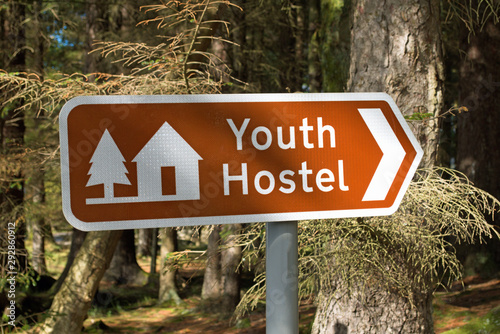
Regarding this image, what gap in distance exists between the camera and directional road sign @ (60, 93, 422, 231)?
1365 mm

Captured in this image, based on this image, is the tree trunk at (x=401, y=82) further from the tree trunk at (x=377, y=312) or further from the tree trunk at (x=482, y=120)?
the tree trunk at (x=482, y=120)

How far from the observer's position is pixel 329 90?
7707 mm

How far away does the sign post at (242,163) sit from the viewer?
1.37 m

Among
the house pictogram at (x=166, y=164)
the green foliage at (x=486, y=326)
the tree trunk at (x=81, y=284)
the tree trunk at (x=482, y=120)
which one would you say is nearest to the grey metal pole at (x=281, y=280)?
the house pictogram at (x=166, y=164)

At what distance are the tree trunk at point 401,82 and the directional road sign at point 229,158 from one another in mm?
2008

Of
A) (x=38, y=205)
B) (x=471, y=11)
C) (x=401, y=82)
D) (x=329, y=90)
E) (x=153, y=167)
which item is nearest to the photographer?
(x=153, y=167)

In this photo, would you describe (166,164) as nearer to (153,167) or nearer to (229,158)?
(153,167)

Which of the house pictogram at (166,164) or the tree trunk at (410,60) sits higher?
the tree trunk at (410,60)

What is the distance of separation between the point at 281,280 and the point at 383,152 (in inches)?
20.8

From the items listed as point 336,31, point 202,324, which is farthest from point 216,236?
point 336,31

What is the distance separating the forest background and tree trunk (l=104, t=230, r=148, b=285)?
2456mm

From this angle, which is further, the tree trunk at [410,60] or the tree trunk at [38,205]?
the tree trunk at [38,205]

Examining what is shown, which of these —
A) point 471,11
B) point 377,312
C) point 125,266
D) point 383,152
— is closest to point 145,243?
point 125,266

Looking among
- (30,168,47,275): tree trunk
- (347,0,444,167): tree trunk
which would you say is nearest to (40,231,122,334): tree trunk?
(30,168,47,275): tree trunk
